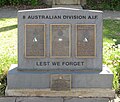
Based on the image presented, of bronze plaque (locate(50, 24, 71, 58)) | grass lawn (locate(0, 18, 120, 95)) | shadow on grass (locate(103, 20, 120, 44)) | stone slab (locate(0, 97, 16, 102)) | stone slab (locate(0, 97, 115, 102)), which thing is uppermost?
bronze plaque (locate(50, 24, 71, 58))

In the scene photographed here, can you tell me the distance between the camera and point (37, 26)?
5.92m

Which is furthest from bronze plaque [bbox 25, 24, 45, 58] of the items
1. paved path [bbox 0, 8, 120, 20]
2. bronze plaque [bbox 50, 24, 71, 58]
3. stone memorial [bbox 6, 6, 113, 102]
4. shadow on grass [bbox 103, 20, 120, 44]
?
paved path [bbox 0, 8, 120, 20]

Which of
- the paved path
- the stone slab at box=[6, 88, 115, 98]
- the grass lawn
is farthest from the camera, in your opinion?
the paved path

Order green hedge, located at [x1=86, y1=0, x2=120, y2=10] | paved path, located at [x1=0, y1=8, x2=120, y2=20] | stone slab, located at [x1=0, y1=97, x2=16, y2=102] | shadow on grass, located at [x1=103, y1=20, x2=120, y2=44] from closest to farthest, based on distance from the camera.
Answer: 1. stone slab, located at [x1=0, y1=97, x2=16, y2=102]
2. shadow on grass, located at [x1=103, y1=20, x2=120, y2=44]
3. paved path, located at [x1=0, y1=8, x2=120, y2=20]
4. green hedge, located at [x1=86, y1=0, x2=120, y2=10]

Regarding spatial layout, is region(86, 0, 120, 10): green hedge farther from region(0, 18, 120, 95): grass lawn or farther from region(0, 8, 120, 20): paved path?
region(0, 18, 120, 95): grass lawn

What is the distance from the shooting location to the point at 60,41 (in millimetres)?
5957

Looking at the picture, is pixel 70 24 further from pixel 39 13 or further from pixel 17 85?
pixel 17 85

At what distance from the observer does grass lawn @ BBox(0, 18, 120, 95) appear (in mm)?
6398

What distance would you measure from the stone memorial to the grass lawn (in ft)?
1.27

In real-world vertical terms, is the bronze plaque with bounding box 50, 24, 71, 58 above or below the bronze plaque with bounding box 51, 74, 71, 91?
above

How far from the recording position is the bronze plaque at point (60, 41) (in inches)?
233

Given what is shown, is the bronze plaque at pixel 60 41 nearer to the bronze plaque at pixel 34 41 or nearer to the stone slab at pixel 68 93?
the bronze plaque at pixel 34 41

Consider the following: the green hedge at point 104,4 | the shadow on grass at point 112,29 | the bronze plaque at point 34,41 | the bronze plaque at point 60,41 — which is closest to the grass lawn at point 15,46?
the shadow on grass at point 112,29

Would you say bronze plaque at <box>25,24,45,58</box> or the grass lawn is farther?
the grass lawn
